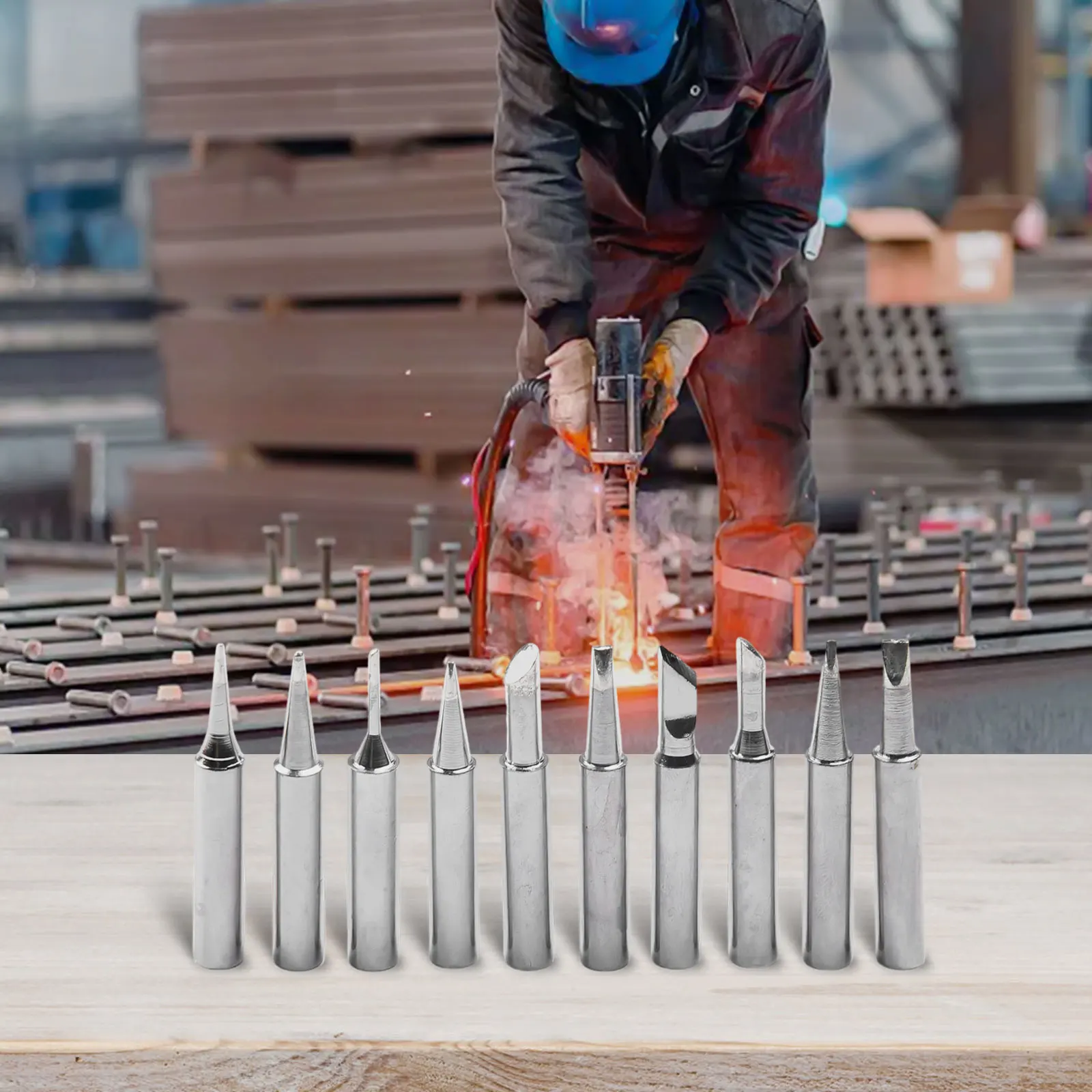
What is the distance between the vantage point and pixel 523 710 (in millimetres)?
1069

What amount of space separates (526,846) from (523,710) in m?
0.10

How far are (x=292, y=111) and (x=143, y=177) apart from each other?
31 centimetres

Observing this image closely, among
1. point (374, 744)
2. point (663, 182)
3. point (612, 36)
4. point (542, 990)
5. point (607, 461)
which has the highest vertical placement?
point (612, 36)

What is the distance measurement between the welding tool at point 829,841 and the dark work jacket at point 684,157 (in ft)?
2.37

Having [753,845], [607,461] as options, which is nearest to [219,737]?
[753,845]

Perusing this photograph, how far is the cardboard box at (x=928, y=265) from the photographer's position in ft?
6.88

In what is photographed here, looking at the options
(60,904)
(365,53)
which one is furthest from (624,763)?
(365,53)

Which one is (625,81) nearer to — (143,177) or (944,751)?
(143,177)

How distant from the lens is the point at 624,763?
3.61ft

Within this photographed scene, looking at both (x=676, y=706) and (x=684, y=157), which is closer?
(x=676, y=706)

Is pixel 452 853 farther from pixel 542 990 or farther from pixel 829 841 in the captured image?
pixel 829 841

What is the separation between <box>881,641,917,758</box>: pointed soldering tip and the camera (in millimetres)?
1045

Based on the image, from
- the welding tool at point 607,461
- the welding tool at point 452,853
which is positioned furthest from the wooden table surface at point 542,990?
the welding tool at point 607,461

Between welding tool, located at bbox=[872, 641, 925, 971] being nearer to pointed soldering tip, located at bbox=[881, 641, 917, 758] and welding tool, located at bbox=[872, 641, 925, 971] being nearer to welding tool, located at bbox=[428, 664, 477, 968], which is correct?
pointed soldering tip, located at bbox=[881, 641, 917, 758]
